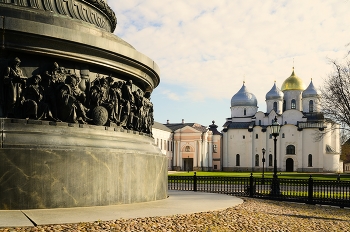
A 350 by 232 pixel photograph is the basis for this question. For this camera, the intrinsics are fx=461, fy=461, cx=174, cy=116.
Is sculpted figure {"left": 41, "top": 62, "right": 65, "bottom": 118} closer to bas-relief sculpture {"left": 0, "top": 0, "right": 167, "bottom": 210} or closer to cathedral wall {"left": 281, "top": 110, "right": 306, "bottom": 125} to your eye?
bas-relief sculpture {"left": 0, "top": 0, "right": 167, "bottom": 210}

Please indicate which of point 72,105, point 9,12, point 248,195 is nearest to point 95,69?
point 72,105

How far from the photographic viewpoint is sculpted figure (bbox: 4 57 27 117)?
313 inches

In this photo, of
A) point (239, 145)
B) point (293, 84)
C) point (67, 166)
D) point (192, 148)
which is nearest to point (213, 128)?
point (239, 145)

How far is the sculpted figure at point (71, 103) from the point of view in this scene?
330 inches

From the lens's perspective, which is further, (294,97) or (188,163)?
(294,97)

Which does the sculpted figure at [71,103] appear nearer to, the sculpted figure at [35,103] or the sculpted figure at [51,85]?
the sculpted figure at [51,85]

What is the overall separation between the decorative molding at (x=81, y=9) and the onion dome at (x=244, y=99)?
93850 millimetres

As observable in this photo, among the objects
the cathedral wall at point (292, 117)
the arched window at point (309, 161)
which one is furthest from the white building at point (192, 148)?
the arched window at point (309, 161)

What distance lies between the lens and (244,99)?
104m

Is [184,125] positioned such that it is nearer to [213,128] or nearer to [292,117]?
[213,128]

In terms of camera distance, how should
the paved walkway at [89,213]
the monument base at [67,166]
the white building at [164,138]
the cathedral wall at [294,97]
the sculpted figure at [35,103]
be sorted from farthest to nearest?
the cathedral wall at [294,97] → the white building at [164,138] → the sculpted figure at [35,103] → the monument base at [67,166] → the paved walkway at [89,213]

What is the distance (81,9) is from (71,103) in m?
2.26

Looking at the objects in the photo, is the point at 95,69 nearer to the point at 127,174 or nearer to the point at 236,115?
the point at 127,174

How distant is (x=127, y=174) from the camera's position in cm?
889
